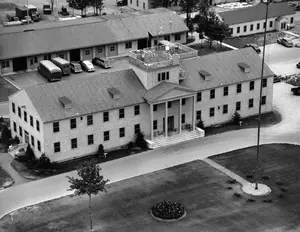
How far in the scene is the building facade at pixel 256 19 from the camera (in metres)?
128

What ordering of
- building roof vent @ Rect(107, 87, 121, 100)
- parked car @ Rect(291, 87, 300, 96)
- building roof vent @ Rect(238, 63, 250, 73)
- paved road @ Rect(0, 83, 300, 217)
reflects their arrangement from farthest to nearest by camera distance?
parked car @ Rect(291, 87, 300, 96)
building roof vent @ Rect(238, 63, 250, 73)
building roof vent @ Rect(107, 87, 121, 100)
paved road @ Rect(0, 83, 300, 217)

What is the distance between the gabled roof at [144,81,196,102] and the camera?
270ft

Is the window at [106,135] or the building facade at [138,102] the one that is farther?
the window at [106,135]

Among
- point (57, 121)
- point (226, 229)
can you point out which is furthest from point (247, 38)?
point (226, 229)

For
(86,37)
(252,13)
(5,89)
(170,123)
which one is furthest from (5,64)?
(252,13)

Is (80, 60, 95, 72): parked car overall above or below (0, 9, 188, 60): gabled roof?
below

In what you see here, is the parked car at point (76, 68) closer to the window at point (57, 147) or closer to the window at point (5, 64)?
the window at point (5, 64)

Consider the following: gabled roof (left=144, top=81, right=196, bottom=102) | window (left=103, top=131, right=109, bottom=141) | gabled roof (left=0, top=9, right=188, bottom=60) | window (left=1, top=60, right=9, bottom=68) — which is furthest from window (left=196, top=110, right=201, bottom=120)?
window (left=1, top=60, right=9, bottom=68)

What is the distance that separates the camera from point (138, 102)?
82.6 metres

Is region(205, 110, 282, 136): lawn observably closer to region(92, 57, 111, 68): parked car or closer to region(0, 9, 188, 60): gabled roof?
region(92, 57, 111, 68): parked car

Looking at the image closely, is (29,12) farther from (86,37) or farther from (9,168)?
(9,168)

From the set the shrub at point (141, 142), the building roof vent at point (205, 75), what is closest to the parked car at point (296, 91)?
the building roof vent at point (205, 75)

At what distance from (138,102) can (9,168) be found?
54.3ft

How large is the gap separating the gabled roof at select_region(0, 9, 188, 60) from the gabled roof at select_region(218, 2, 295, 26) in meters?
9.82
